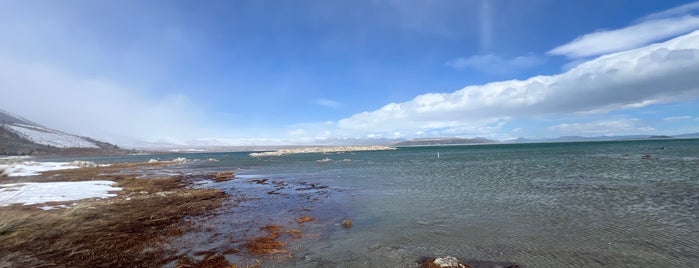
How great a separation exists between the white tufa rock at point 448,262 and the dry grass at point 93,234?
6721 mm

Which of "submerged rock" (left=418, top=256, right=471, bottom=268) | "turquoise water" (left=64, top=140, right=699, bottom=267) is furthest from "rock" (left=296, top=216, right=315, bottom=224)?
"submerged rock" (left=418, top=256, right=471, bottom=268)

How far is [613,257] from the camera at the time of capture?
8117mm

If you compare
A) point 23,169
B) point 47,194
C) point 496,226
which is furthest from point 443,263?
point 23,169

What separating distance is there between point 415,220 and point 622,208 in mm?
8451

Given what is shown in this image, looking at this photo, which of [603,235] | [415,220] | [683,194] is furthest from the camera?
[683,194]

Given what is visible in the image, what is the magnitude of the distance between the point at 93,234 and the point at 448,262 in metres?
10.6

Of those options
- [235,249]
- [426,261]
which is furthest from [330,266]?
[235,249]

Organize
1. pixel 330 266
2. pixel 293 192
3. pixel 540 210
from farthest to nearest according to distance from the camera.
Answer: pixel 293 192 → pixel 540 210 → pixel 330 266

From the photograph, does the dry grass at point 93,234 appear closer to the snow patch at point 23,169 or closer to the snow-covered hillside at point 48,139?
the snow patch at point 23,169

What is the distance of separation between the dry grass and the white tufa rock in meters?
6.72

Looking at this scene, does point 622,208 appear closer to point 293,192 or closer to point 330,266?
point 330,266

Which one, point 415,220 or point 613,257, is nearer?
point 613,257

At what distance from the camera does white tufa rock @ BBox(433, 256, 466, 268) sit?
303 inches

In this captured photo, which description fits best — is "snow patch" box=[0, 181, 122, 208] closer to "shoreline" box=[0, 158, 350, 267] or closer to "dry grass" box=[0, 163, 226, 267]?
"shoreline" box=[0, 158, 350, 267]
